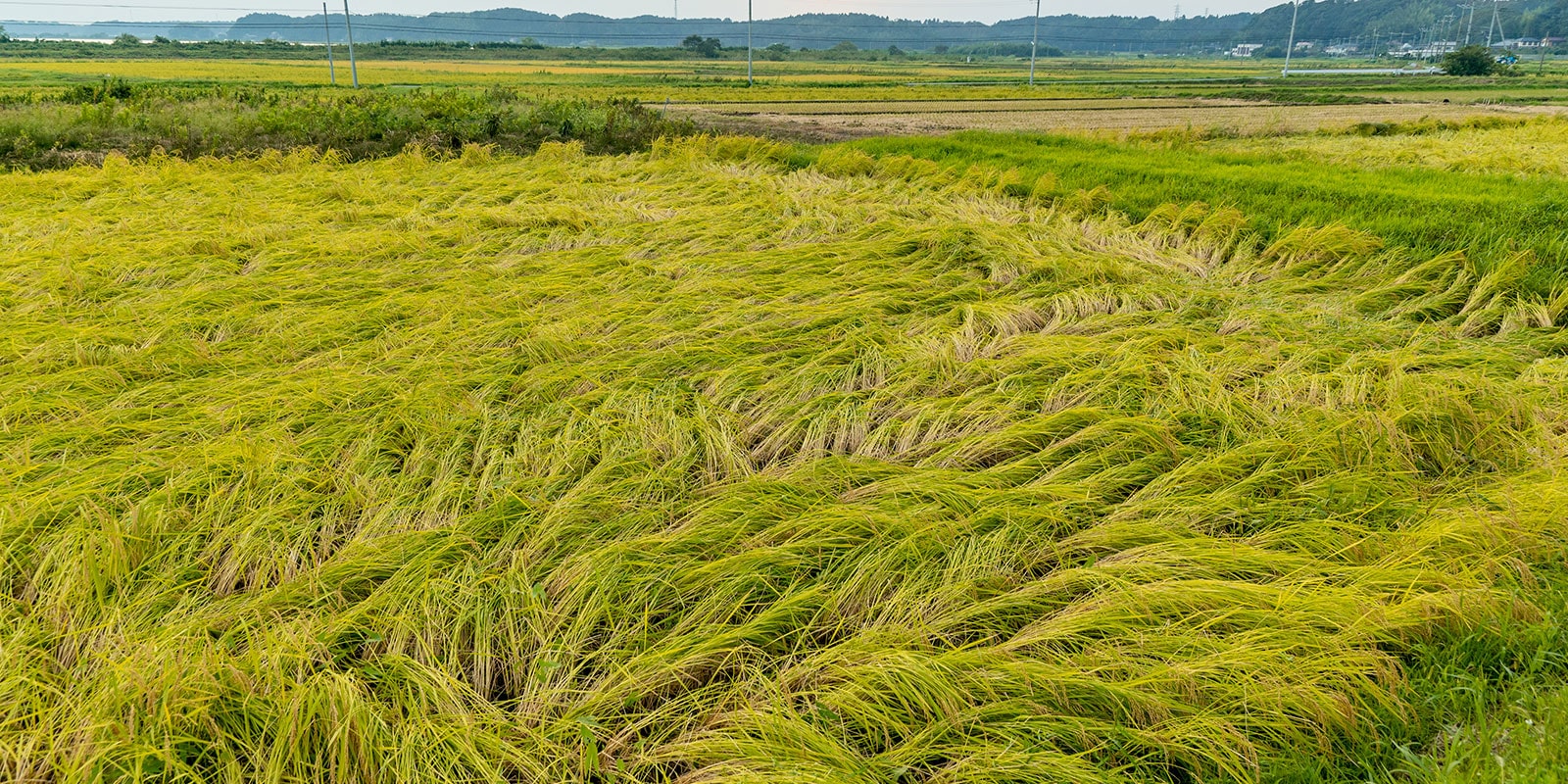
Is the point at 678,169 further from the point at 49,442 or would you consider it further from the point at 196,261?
the point at 49,442

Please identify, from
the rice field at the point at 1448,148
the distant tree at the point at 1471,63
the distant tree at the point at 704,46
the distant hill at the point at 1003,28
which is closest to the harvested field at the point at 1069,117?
the rice field at the point at 1448,148

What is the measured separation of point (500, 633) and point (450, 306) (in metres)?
3.03

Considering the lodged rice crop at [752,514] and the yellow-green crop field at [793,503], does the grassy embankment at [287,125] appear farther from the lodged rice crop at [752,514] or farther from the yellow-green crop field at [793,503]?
the lodged rice crop at [752,514]

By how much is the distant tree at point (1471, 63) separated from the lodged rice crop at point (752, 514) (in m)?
55.0

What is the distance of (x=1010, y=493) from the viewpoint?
8.64ft

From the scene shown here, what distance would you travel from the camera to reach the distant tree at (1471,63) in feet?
144

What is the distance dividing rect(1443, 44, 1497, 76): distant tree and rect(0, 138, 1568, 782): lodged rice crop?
2164 inches

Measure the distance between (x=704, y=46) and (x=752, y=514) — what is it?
82.6 m

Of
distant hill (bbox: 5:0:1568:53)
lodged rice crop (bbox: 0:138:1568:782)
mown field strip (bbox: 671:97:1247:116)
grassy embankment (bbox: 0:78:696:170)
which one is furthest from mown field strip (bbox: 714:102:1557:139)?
distant hill (bbox: 5:0:1568:53)

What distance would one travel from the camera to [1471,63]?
44250 mm

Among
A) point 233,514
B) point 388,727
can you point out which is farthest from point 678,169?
point 388,727

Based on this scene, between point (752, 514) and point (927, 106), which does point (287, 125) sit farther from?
point (927, 106)

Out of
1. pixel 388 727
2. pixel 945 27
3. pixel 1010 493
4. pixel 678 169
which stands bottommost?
pixel 388 727

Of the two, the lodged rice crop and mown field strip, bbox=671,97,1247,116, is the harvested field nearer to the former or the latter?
mown field strip, bbox=671,97,1247,116
